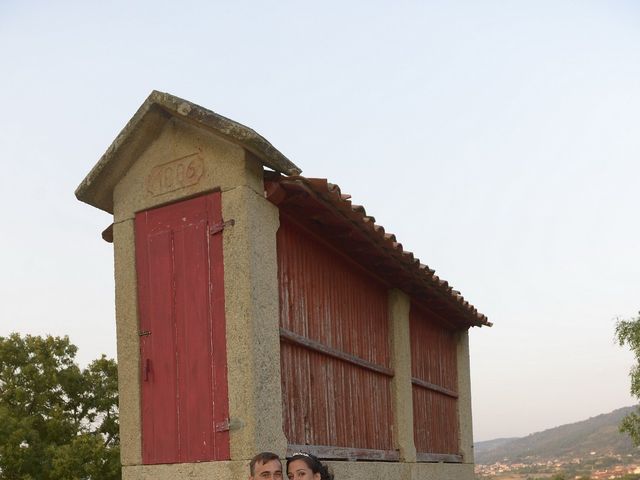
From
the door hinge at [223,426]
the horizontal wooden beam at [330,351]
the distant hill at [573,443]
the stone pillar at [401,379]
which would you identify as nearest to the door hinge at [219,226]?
the horizontal wooden beam at [330,351]

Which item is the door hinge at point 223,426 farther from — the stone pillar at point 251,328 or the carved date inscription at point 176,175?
the carved date inscription at point 176,175

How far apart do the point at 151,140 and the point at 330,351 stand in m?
2.63

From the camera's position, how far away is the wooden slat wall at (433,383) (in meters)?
10.9

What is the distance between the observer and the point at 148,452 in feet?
22.4

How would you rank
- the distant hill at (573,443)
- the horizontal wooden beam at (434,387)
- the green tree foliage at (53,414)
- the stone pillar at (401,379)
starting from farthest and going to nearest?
the distant hill at (573,443) < the green tree foliage at (53,414) < the horizontal wooden beam at (434,387) < the stone pillar at (401,379)

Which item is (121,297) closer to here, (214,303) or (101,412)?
(214,303)

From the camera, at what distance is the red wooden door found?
647cm

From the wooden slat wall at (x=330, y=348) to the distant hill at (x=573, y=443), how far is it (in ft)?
306

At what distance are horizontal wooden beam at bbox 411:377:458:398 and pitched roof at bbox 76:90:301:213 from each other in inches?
188

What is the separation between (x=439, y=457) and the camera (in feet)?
37.4

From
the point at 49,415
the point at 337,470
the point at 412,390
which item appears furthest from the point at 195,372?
the point at 49,415

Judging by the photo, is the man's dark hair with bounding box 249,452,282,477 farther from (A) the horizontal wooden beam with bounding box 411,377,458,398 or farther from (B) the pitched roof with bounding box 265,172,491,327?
(A) the horizontal wooden beam with bounding box 411,377,458,398

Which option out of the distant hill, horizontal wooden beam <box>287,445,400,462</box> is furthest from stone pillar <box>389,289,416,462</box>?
the distant hill

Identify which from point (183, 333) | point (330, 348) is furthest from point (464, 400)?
point (183, 333)
